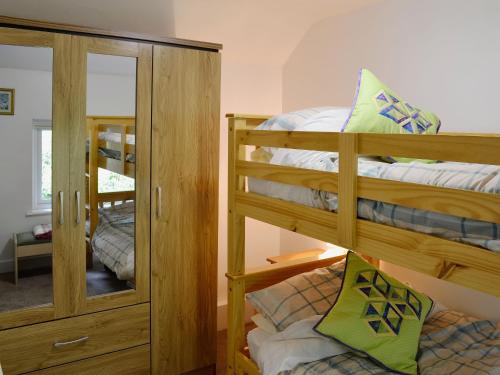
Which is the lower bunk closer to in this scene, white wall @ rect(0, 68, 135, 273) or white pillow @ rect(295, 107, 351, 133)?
white pillow @ rect(295, 107, 351, 133)

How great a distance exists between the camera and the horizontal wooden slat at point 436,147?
3.59ft

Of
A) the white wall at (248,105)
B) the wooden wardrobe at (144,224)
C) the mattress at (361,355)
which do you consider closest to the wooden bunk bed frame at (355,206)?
the mattress at (361,355)

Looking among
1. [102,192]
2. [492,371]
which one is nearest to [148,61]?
[102,192]

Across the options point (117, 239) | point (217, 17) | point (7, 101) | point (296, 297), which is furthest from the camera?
point (217, 17)

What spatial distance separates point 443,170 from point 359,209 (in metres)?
0.28

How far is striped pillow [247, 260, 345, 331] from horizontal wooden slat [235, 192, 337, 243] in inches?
15.2

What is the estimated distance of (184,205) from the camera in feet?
7.82

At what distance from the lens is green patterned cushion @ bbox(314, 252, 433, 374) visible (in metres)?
1.66

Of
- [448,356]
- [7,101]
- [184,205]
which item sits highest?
[7,101]

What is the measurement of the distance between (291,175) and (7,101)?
4.02 ft

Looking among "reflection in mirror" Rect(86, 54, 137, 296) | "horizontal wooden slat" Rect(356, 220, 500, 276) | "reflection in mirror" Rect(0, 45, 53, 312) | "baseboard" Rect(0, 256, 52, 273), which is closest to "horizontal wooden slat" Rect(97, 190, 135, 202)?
"reflection in mirror" Rect(86, 54, 137, 296)

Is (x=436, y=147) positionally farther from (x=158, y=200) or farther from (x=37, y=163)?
(x=37, y=163)

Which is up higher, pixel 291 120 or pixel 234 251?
pixel 291 120

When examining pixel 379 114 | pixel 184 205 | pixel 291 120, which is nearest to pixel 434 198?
pixel 379 114
